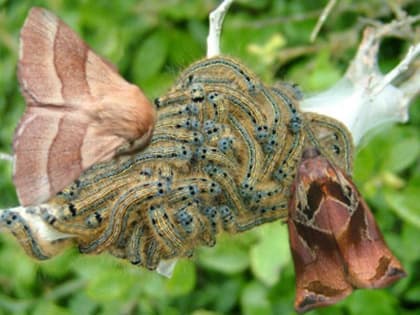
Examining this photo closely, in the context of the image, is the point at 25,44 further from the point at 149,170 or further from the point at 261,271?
the point at 261,271

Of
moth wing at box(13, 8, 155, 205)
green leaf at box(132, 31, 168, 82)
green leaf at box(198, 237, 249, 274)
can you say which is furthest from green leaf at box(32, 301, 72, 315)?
moth wing at box(13, 8, 155, 205)

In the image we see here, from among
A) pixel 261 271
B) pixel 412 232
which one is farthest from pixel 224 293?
pixel 412 232

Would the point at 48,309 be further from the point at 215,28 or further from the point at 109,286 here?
the point at 215,28

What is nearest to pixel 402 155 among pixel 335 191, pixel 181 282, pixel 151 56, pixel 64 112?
pixel 181 282

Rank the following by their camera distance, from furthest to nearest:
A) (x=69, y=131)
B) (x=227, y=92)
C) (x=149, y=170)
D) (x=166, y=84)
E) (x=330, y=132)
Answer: (x=166, y=84), (x=330, y=132), (x=227, y=92), (x=149, y=170), (x=69, y=131)

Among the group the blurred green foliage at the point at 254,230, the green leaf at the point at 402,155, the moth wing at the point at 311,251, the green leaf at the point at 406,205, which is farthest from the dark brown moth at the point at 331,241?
the green leaf at the point at 402,155

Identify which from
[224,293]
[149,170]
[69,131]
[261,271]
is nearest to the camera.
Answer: [69,131]

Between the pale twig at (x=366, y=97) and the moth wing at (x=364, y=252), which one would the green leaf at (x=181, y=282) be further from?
the moth wing at (x=364, y=252)
